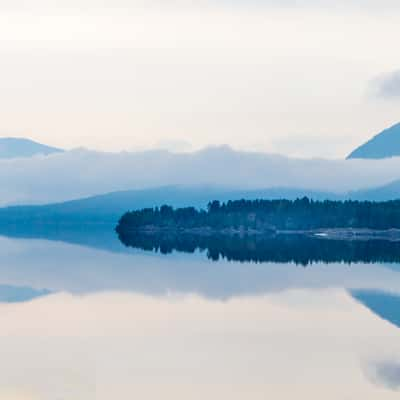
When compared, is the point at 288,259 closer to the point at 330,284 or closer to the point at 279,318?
the point at 330,284

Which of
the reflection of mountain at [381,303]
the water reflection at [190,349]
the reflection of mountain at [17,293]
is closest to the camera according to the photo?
the water reflection at [190,349]

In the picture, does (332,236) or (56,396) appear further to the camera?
(332,236)

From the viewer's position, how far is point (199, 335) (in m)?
28.3

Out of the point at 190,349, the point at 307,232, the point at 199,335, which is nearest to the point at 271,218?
the point at 307,232

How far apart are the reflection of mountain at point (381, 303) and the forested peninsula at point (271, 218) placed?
83777 millimetres

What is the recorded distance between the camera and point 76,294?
40219 mm

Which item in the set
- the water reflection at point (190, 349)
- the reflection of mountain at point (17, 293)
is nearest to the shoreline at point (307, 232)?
the reflection of mountain at point (17, 293)

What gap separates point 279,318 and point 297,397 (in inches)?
466

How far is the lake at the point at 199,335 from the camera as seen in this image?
21641mm

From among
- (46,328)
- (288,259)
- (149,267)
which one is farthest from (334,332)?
(288,259)

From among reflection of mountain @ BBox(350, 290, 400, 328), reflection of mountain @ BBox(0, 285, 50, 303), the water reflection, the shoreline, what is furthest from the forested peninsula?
the water reflection

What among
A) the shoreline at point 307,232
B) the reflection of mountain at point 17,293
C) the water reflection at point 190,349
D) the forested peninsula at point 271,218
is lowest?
the water reflection at point 190,349

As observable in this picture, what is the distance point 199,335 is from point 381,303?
1041 cm

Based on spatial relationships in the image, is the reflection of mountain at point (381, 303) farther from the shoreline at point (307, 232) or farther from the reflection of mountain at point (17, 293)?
the shoreline at point (307, 232)
